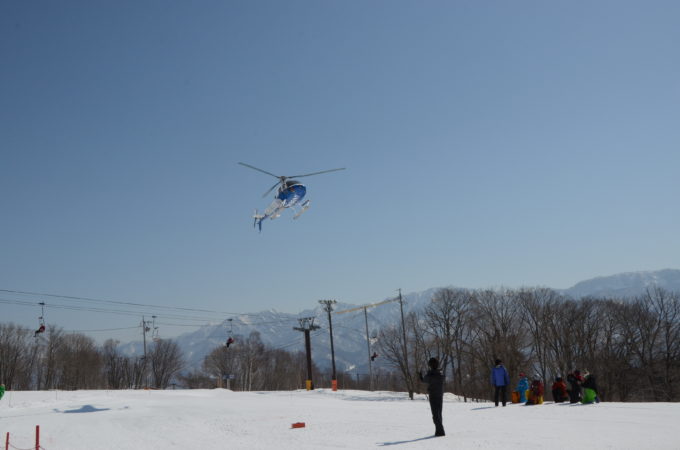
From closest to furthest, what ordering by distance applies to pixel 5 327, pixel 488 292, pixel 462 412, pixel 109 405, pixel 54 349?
pixel 462 412
pixel 109 405
pixel 488 292
pixel 5 327
pixel 54 349

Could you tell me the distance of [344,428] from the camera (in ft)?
53.1

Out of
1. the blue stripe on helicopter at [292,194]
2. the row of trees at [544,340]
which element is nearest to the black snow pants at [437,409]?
the blue stripe on helicopter at [292,194]

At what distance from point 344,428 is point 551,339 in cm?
5668


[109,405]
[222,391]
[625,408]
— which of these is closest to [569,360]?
[222,391]

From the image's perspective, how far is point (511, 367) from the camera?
54.0 meters

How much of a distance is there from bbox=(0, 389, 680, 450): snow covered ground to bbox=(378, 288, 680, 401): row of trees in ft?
121

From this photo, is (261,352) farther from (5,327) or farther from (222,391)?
(222,391)

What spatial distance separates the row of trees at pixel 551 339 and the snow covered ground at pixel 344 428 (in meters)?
36.9

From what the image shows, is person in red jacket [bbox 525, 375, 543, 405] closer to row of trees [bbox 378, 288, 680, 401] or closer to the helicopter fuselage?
the helicopter fuselage

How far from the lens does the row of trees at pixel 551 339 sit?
58.6m

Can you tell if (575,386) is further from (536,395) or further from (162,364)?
(162,364)

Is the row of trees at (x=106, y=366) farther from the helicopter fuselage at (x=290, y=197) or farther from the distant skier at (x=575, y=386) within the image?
the distant skier at (x=575, y=386)

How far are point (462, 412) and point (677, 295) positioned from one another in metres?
66.3

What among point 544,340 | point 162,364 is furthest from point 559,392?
point 162,364
